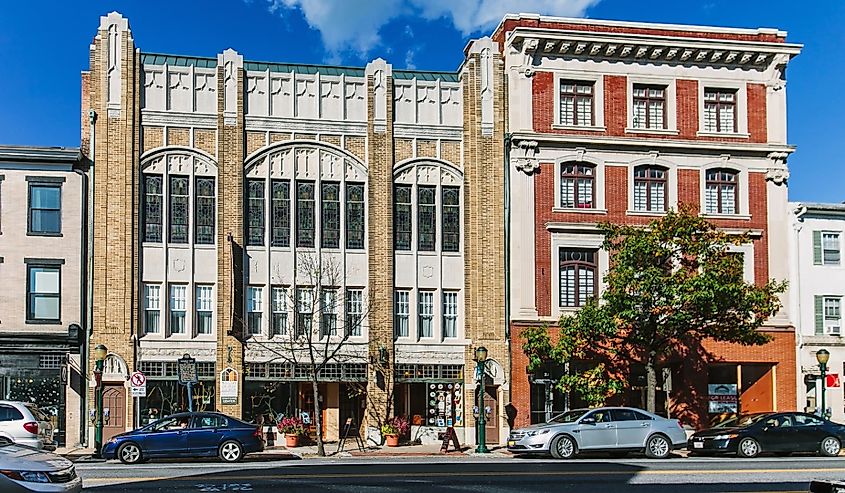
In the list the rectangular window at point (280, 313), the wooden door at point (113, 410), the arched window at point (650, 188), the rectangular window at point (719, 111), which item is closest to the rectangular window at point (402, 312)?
the rectangular window at point (280, 313)

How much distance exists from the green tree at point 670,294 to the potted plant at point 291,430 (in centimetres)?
907

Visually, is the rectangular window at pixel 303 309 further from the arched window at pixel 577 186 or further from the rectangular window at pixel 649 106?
the rectangular window at pixel 649 106

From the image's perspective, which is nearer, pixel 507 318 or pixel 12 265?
pixel 12 265

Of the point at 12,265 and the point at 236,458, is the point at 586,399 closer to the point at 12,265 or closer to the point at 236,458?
the point at 236,458

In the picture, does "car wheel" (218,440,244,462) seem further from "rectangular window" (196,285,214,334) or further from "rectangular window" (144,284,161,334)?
"rectangular window" (144,284,161,334)

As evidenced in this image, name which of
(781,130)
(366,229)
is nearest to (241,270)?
(366,229)

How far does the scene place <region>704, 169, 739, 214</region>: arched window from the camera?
40.5 meters

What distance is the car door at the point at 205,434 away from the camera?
93.8 ft

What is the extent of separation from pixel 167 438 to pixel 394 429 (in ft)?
33.2

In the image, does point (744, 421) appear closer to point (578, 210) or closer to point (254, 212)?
point (578, 210)

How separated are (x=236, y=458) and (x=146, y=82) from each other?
14624mm

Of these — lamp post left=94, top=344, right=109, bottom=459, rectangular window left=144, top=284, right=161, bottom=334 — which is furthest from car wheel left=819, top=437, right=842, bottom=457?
rectangular window left=144, top=284, right=161, bottom=334

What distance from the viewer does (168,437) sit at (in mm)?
28438

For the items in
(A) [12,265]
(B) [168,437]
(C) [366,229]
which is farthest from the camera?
(C) [366,229]
